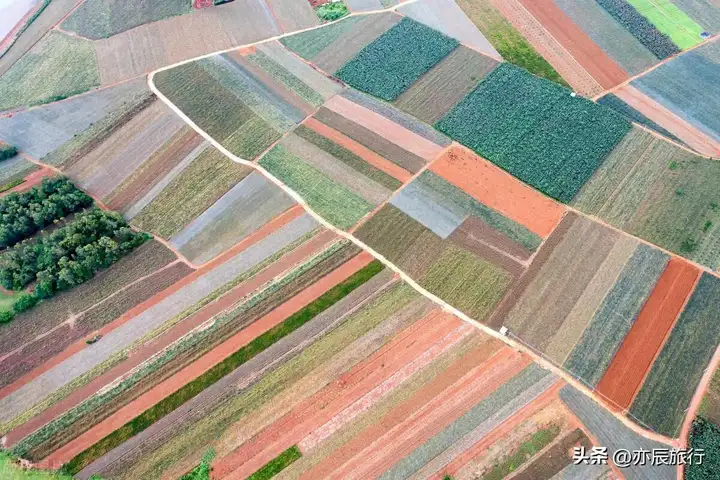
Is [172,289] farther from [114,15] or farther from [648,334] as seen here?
[114,15]

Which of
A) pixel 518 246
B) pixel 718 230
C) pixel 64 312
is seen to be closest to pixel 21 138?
pixel 64 312

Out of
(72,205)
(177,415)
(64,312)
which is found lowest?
(177,415)

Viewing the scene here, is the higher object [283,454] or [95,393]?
[95,393]

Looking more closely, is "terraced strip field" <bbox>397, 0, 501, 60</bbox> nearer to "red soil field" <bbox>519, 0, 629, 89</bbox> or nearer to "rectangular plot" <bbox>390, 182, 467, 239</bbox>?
"red soil field" <bbox>519, 0, 629, 89</bbox>

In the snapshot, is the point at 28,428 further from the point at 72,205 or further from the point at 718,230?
the point at 718,230

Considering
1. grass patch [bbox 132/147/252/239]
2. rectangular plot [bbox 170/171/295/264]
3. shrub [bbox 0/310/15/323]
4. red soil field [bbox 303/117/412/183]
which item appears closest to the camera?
shrub [bbox 0/310/15/323]

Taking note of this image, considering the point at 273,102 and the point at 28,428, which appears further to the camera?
the point at 273,102

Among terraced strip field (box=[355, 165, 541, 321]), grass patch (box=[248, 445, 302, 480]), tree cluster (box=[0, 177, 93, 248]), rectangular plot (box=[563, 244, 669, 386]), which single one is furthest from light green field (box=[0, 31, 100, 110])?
rectangular plot (box=[563, 244, 669, 386])

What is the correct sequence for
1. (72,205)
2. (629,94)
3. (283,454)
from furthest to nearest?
1. (629,94)
2. (72,205)
3. (283,454)
